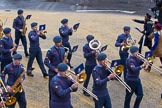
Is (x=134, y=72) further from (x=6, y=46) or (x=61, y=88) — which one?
(x=6, y=46)

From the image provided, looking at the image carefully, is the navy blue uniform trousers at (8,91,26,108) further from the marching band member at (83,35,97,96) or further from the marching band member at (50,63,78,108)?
the marching band member at (83,35,97,96)

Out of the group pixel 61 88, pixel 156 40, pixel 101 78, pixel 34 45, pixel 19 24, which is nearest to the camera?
pixel 61 88

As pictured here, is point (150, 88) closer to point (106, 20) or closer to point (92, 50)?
point (92, 50)

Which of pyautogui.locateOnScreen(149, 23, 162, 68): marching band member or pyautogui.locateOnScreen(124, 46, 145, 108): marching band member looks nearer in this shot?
pyautogui.locateOnScreen(124, 46, 145, 108): marching band member

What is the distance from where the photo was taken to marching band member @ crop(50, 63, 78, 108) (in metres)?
8.82

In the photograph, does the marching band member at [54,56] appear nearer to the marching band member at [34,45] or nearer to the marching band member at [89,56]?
the marching band member at [89,56]

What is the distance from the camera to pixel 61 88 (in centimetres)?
887

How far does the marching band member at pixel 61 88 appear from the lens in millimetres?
8820

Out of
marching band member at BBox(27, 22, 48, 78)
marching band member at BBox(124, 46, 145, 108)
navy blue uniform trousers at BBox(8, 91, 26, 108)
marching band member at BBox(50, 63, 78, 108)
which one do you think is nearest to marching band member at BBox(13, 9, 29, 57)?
marching band member at BBox(27, 22, 48, 78)

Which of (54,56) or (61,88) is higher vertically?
(54,56)

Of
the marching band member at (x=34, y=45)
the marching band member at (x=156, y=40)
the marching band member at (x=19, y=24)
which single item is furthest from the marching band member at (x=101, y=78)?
the marching band member at (x=19, y=24)

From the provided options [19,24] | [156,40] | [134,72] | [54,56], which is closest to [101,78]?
[134,72]

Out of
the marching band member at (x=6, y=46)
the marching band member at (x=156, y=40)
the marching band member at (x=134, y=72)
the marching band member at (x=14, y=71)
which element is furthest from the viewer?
the marching band member at (x=156, y=40)

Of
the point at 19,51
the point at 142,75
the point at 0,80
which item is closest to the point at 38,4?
the point at 19,51
